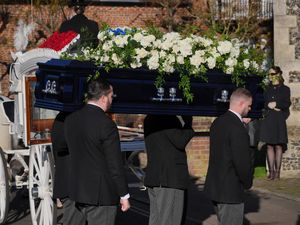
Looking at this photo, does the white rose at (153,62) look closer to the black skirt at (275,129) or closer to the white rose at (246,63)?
the white rose at (246,63)

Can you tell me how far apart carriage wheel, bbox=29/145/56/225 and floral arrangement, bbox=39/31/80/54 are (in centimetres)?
124

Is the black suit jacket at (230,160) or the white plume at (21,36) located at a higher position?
the white plume at (21,36)

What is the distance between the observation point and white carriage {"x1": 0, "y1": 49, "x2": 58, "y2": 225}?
1042cm

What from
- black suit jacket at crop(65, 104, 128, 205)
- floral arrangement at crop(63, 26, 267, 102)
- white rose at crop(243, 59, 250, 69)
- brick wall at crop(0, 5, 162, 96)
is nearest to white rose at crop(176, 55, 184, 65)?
floral arrangement at crop(63, 26, 267, 102)

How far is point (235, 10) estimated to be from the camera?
27.1m

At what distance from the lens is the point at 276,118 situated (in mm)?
15492

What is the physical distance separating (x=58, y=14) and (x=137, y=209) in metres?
14.9

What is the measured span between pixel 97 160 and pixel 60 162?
2.03 meters

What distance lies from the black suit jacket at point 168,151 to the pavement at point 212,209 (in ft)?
4.50

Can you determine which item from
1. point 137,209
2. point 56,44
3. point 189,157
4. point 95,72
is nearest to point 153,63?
point 95,72

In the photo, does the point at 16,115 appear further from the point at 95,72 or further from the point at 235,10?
the point at 235,10

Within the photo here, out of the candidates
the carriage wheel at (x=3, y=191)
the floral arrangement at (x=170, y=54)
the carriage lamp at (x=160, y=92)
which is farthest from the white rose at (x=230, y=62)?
the carriage wheel at (x=3, y=191)

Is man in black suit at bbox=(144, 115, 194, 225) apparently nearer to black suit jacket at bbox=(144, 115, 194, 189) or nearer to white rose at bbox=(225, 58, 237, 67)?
black suit jacket at bbox=(144, 115, 194, 189)

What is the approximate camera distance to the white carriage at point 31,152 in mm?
10422
